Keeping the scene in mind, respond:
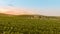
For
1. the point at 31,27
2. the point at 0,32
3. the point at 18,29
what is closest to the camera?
the point at 0,32

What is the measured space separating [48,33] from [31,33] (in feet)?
6.19

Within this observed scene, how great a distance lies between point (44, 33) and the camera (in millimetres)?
18453

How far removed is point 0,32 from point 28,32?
3.09m

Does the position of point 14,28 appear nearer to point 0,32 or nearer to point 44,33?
point 0,32

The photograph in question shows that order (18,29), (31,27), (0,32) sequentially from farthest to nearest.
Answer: (31,27)
(18,29)
(0,32)

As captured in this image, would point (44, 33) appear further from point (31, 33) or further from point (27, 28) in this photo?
point (27, 28)

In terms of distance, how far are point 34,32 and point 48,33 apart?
1.59m

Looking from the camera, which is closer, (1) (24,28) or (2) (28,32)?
(2) (28,32)

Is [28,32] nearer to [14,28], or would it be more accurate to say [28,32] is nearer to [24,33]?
[24,33]

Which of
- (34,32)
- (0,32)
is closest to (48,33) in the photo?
(34,32)

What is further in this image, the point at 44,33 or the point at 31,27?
the point at 31,27

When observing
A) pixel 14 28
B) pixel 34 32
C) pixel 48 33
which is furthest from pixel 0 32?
pixel 48 33

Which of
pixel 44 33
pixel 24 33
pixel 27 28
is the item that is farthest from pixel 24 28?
pixel 44 33

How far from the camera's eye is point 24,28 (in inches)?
815
